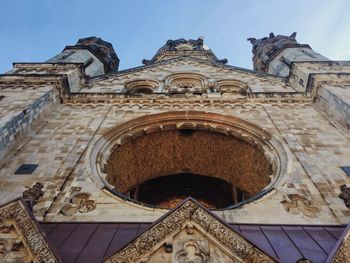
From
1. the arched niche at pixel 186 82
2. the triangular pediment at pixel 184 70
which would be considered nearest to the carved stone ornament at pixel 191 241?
the arched niche at pixel 186 82

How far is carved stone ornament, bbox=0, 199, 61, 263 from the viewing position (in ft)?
15.7

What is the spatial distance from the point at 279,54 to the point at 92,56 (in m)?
→ 9.43

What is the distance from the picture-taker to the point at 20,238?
5.15m

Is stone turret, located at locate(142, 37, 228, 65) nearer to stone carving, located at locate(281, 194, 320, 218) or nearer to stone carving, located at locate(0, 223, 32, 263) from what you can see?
stone carving, located at locate(281, 194, 320, 218)

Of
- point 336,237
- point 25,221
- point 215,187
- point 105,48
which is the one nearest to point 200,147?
point 215,187

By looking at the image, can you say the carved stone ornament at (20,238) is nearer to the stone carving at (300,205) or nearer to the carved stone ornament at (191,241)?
the carved stone ornament at (191,241)

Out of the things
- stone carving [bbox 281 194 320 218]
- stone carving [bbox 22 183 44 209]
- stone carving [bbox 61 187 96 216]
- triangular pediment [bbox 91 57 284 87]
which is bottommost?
stone carving [bbox 281 194 320 218]

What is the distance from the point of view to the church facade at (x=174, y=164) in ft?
16.9

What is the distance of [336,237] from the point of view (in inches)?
235

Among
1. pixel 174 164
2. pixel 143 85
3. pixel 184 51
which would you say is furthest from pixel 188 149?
pixel 184 51

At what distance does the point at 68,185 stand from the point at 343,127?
7.29 meters

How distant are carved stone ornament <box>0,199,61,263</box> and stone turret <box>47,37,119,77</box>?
9982 mm

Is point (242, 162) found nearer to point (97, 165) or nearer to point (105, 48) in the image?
point (97, 165)

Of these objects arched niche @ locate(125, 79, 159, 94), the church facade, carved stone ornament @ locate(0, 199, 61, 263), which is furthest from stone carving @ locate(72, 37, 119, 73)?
carved stone ornament @ locate(0, 199, 61, 263)
